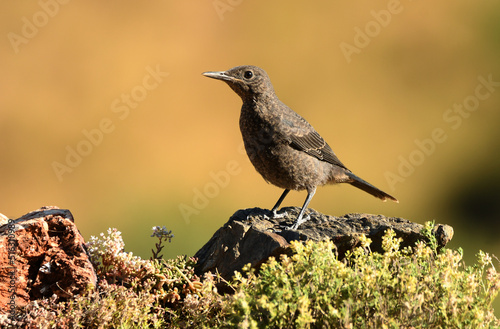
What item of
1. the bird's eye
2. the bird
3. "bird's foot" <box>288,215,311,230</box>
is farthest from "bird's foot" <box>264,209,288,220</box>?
the bird's eye

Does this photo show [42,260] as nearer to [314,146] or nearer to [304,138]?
[304,138]

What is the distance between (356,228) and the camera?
459cm

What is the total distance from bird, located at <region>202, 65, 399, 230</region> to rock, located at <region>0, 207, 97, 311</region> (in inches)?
81.7

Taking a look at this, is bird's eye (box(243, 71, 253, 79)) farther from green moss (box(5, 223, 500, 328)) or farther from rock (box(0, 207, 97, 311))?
green moss (box(5, 223, 500, 328))

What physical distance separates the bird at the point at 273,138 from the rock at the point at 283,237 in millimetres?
677

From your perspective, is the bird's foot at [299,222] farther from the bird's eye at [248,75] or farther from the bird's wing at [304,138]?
the bird's eye at [248,75]

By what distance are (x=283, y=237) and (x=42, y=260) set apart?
1881 millimetres

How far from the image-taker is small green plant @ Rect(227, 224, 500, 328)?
2.75 m

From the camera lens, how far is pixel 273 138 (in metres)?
5.41

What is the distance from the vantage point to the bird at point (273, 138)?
5.42m

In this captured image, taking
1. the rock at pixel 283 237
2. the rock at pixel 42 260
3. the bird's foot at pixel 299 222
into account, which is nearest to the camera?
the rock at pixel 42 260

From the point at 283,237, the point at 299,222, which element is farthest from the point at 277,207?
the point at 283,237

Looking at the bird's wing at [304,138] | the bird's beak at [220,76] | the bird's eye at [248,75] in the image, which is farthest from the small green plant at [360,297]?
the bird's eye at [248,75]

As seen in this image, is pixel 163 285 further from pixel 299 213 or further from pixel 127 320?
pixel 299 213
